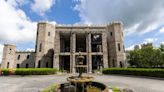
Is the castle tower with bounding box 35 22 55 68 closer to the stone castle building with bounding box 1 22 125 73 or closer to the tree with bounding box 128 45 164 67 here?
the stone castle building with bounding box 1 22 125 73

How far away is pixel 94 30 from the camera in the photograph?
41875 mm

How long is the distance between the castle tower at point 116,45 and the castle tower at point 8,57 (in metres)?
33.8

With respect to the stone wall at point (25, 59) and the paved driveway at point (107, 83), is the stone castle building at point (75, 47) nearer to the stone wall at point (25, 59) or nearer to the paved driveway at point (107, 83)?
the stone wall at point (25, 59)

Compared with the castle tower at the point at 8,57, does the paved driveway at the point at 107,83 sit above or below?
below

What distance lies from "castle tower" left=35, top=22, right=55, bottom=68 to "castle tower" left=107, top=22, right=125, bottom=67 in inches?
748

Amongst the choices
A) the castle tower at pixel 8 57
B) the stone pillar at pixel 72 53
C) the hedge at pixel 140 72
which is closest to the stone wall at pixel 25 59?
the castle tower at pixel 8 57

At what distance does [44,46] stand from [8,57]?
15936mm

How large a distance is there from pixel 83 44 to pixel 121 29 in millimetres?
16278

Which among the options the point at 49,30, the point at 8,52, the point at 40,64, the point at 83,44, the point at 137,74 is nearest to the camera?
the point at 137,74

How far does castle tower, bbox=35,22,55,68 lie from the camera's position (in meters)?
41.3

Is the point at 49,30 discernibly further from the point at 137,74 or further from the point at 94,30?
the point at 137,74

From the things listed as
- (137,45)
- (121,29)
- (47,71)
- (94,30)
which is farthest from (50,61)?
(137,45)

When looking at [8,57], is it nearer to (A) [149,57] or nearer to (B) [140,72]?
(B) [140,72]

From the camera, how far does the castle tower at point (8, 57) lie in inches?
1880
